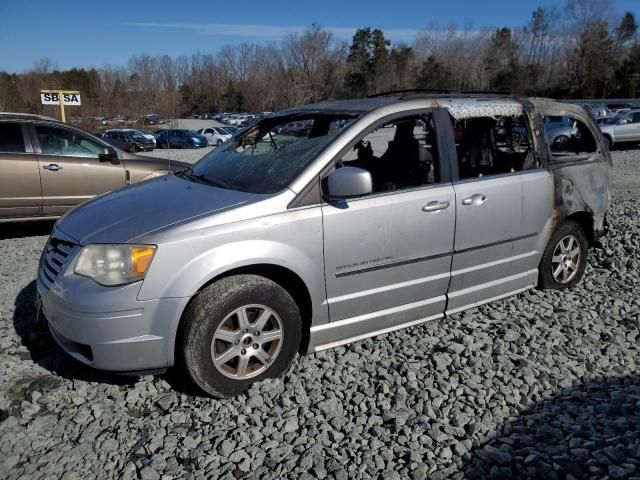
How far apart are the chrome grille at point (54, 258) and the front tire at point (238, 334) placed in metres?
0.87

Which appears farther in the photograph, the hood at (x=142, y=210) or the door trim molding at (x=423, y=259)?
the door trim molding at (x=423, y=259)

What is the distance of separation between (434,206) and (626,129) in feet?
70.7

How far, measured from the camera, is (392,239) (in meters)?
3.65

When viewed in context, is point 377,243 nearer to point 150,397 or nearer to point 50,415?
point 150,397

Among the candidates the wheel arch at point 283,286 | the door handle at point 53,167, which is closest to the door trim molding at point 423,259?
the wheel arch at point 283,286

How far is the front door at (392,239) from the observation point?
138 inches

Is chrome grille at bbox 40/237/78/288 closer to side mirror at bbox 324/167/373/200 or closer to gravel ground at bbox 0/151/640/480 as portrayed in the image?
gravel ground at bbox 0/151/640/480

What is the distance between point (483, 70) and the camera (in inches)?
3204

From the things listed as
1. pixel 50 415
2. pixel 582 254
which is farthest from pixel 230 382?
pixel 582 254

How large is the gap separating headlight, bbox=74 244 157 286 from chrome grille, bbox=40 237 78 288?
199 mm

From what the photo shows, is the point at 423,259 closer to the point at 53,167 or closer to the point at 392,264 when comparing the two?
the point at 392,264

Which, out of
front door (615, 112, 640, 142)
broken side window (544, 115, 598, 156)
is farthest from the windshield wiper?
front door (615, 112, 640, 142)

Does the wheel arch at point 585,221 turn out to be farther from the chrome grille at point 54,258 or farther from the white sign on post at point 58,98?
the white sign on post at point 58,98

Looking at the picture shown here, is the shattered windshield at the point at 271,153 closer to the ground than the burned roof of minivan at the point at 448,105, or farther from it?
closer to the ground
